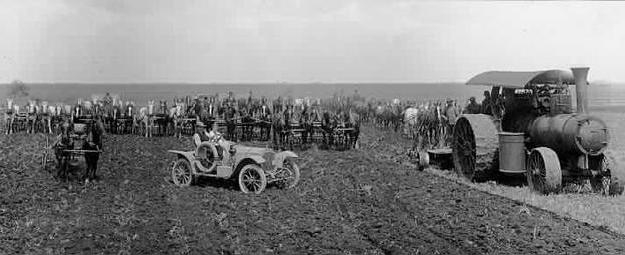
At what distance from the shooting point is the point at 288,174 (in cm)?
1359

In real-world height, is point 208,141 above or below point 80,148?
above

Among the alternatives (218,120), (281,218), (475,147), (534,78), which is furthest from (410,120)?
(281,218)

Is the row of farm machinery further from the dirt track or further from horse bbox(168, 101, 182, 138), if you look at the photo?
horse bbox(168, 101, 182, 138)

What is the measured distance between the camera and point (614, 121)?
38000 mm

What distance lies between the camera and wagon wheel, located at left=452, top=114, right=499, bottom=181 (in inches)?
542

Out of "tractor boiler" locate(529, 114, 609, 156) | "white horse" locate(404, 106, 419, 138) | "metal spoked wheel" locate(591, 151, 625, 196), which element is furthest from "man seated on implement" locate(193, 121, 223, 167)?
"white horse" locate(404, 106, 419, 138)

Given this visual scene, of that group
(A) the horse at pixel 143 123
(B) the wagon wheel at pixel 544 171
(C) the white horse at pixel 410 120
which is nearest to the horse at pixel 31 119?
(A) the horse at pixel 143 123

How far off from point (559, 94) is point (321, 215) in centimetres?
616

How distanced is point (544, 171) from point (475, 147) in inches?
71.7

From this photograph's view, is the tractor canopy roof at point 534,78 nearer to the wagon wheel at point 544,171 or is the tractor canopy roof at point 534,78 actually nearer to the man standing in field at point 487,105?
the man standing in field at point 487,105


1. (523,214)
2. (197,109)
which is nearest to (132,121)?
(197,109)

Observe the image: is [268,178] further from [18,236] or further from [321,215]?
[18,236]

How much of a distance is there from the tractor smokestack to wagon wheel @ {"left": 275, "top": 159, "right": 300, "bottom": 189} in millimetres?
5739

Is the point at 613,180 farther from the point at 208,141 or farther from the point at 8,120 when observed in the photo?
the point at 8,120
